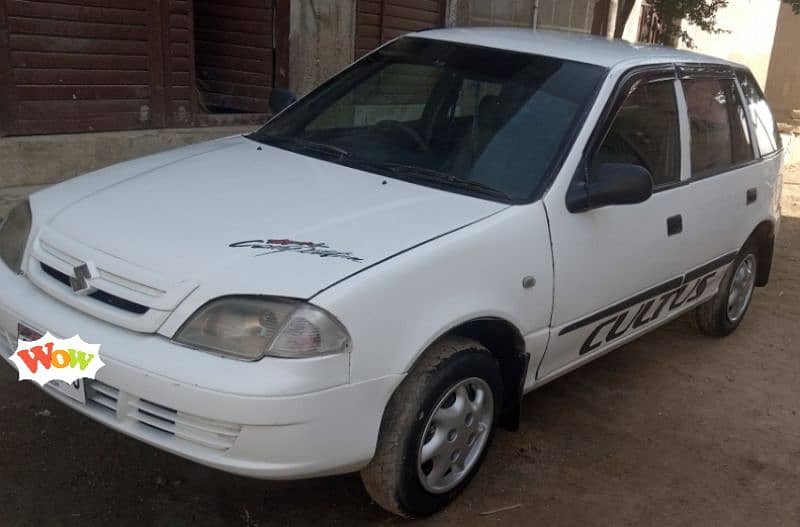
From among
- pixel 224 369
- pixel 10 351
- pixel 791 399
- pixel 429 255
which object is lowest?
pixel 791 399

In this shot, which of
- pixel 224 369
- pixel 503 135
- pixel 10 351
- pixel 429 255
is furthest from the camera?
pixel 503 135

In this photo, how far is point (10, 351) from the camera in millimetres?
2816

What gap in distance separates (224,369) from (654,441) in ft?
7.37

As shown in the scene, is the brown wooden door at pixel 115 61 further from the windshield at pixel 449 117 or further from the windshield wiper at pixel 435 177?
the windshield wiper at pixel 435 177

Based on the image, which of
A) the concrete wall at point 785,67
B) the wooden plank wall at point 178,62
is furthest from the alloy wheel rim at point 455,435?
the concrete wall at point 785,67

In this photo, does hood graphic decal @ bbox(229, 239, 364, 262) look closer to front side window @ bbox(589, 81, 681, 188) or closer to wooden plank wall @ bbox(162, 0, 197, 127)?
front side window @ bbox(589, 81, 681, 188)

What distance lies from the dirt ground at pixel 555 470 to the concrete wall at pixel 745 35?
457 inches

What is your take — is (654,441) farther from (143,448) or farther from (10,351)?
(10,351)

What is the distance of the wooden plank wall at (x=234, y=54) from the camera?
7363 mm

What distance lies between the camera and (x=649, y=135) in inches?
147

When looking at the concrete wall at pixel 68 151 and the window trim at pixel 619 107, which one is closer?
the window trim at pixel 619 107

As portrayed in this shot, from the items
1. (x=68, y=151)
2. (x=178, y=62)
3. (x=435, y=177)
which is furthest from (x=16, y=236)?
(x=178, y=62)

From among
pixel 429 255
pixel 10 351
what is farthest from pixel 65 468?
→ pixel 429 255

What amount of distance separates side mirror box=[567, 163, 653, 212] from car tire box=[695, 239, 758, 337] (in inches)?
72.7
